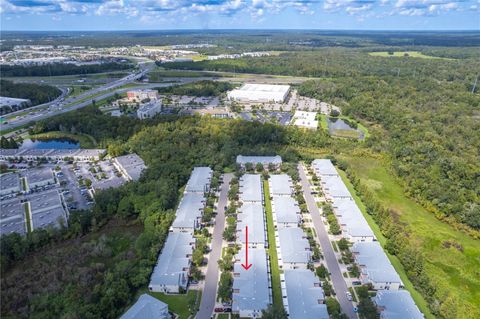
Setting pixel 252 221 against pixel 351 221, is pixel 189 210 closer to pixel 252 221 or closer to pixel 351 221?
pixel 252 221

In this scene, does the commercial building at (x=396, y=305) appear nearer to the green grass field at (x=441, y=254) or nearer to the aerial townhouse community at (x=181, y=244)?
the green grass field at (x=441, y=254)

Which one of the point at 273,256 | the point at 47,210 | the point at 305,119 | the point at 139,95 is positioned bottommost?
the point at 273,256

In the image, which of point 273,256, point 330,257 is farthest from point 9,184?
point 330,257

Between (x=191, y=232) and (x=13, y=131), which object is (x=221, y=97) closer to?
(x=13, y=131)

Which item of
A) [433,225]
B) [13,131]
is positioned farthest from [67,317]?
[13,131]

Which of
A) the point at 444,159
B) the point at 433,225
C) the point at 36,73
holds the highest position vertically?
the point at 36,73
